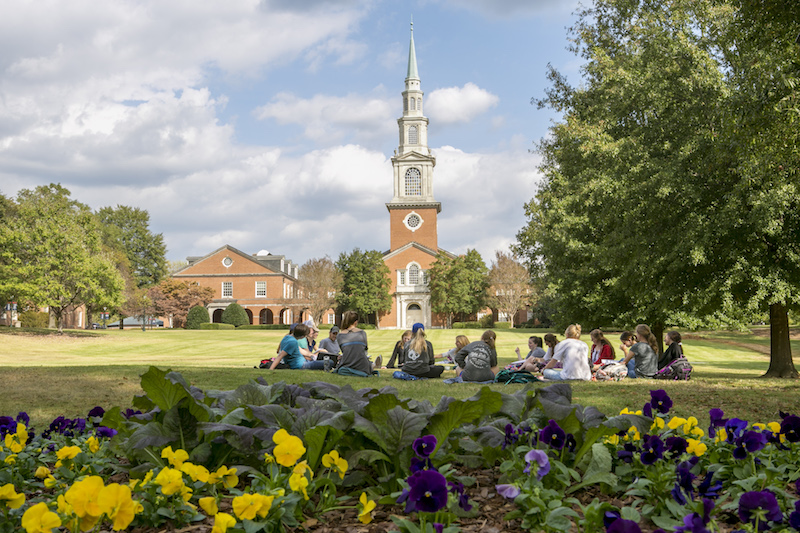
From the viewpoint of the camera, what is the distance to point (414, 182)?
71250 mm

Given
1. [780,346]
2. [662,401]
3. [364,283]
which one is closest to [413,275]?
[364,283]

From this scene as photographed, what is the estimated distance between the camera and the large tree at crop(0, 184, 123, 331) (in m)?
32.5

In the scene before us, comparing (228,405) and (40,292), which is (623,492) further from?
(40,292)

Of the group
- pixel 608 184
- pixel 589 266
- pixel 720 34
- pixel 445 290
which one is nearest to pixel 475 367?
pixel 608 184

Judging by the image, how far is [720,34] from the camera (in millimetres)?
14922

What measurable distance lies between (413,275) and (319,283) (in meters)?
11.1

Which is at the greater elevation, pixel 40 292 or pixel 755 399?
pixel 40 292

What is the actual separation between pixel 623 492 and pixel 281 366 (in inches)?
420

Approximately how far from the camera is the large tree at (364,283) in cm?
6338

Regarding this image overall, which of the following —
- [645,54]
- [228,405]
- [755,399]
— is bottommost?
[755,399]

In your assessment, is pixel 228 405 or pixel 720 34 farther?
pixel 720 34

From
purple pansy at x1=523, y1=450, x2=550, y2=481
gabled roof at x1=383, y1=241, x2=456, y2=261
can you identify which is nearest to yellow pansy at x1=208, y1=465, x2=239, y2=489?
purple pansy at x1=523, y1=450, x2=550, y2=481

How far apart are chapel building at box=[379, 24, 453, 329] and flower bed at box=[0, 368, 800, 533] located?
6074cm

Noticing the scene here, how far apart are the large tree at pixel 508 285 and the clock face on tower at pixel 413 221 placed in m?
12.1
